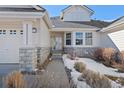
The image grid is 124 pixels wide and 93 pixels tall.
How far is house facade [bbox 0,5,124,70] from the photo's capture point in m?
12.1

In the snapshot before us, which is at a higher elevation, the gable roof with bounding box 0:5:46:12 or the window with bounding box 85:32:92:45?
the gable roof with bounding box 0:5:46:12

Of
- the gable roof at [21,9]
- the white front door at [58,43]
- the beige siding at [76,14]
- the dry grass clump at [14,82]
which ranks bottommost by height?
the dry grass clump at [14,82]

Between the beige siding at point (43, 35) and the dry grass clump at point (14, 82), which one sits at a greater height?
the beige siding at point (43, 35)

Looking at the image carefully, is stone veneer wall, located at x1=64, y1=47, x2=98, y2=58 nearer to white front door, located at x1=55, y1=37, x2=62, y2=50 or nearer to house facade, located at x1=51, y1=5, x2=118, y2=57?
house facade, located at x1=51, y1=5, x2=118, y2=57

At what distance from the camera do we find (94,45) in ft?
83.1

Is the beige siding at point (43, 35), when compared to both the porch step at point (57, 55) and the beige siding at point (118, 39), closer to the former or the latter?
the porch step at point (57, 55)

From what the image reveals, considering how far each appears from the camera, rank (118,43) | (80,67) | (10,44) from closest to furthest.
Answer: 1. (80,67)
2. (10,44)
3. (118,43)

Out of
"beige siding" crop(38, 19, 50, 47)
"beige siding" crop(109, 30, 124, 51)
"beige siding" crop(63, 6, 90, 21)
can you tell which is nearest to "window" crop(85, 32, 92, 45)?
"beige siding" crop(63, 6, 90, 21)

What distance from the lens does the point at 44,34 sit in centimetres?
1780

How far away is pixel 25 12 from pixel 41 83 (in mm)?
4586

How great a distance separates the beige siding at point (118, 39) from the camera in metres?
18.0

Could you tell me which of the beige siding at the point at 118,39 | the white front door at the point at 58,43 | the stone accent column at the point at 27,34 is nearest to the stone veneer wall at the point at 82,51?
the white front door at the point at 58,43
